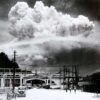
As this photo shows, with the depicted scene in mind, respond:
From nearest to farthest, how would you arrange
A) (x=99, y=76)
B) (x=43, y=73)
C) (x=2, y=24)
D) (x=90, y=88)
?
(x=2, y=24), (x=43, y=73), (x=99, y=76), (x=90, y=88)

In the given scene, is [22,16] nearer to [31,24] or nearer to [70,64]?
[31,24]

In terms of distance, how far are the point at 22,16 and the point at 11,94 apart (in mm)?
993

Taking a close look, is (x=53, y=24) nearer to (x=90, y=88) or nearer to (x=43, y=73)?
(x=43, y=73)

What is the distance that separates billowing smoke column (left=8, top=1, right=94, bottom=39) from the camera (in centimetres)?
543

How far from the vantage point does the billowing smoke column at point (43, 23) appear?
5.43 m

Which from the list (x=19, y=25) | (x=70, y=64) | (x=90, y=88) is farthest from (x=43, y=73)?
(x=90, y=88)

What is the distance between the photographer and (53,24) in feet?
18.1

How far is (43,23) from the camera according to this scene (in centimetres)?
549

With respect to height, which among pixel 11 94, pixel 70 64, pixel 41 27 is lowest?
pixel 11 94

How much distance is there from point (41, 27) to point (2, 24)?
497mm

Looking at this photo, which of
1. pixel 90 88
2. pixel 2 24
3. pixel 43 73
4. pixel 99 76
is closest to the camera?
pixel 2 24

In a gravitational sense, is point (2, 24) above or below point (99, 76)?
above

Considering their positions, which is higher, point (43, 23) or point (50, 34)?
point (43, 23)

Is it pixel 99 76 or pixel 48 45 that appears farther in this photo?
pixel 99 76
